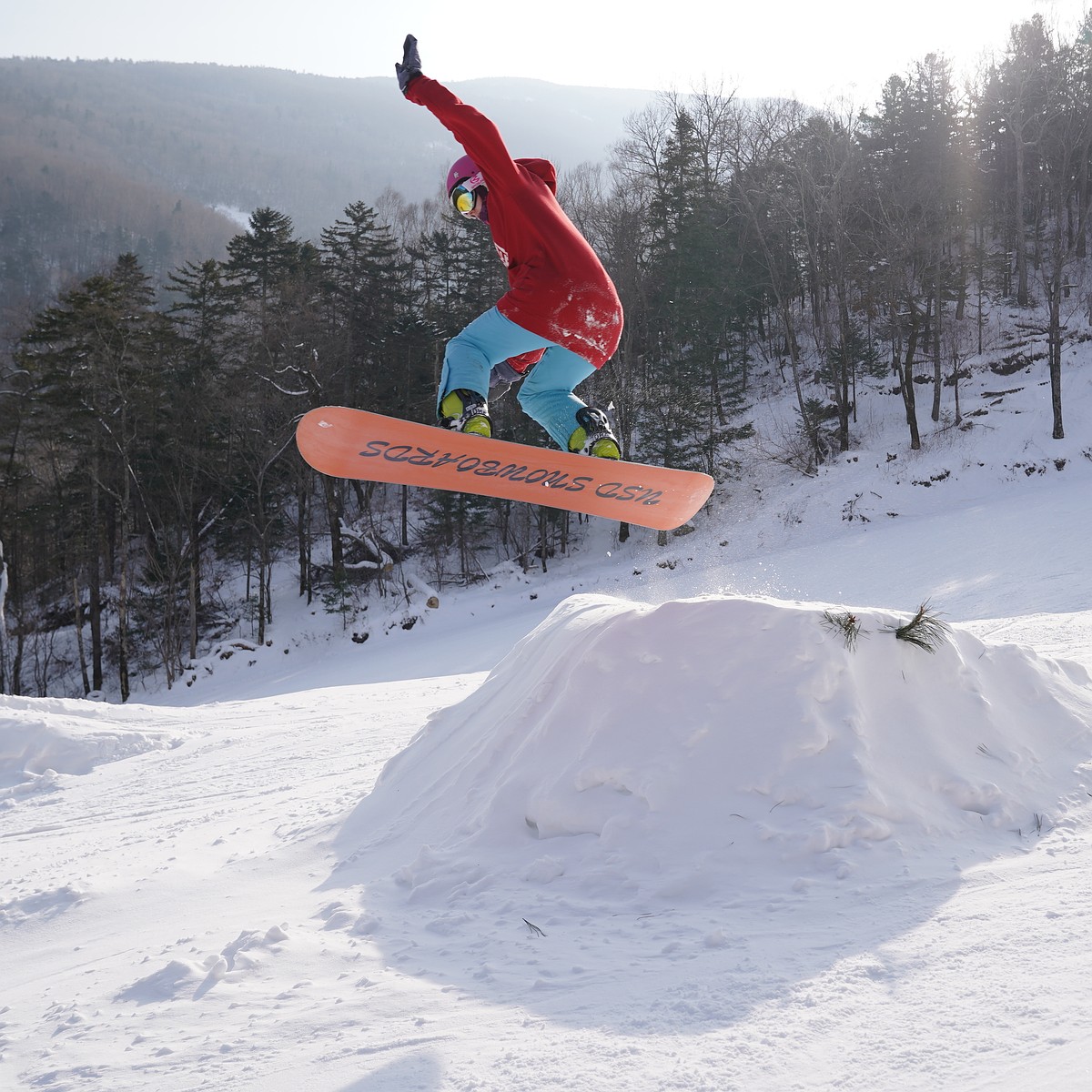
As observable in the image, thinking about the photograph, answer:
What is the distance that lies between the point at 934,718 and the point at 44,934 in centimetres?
416

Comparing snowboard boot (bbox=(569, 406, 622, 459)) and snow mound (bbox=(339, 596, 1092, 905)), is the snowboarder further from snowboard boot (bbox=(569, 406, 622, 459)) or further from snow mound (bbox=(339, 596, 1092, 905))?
snow mound (bbox=(339, 596, 1092, 905))

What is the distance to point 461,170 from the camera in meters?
4.10

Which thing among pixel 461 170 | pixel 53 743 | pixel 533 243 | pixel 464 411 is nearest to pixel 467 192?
pixel 461 170

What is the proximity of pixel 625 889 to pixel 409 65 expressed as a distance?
12.6 feet

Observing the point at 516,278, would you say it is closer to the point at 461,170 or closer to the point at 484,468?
the point at 461,170

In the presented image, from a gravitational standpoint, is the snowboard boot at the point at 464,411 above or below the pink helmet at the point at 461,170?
below

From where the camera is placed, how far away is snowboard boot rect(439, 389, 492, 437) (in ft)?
14.1

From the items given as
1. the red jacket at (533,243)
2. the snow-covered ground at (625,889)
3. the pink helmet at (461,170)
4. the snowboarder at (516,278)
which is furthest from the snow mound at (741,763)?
the pink helmet at (461,170)

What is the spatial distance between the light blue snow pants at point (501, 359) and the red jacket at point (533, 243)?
75mm

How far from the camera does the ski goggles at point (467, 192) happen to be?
408 centimetres

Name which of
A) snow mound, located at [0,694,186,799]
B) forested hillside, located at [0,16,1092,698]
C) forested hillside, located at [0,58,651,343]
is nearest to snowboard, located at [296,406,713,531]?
snow mound, located at [0,694,186,799]

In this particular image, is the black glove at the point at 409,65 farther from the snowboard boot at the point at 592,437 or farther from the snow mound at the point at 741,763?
the snow mound at the point at 741,763

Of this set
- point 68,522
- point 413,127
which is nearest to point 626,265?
point 68,522

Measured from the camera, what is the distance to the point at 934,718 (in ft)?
11.8
